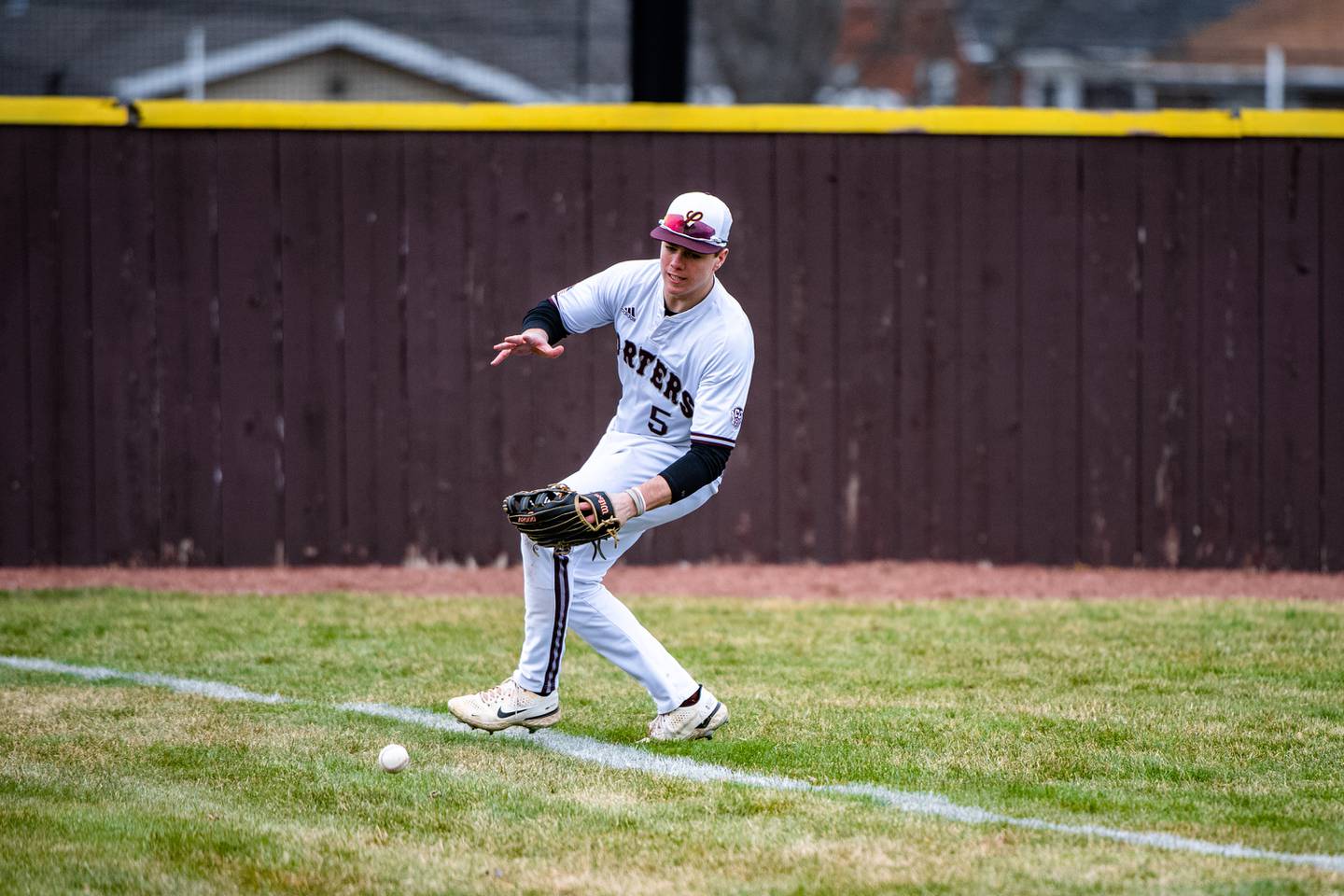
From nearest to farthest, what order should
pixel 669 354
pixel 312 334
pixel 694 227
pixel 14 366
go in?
pixel 694 227 < pixel 669 354 < pixel 14 366 < pixel 312 334

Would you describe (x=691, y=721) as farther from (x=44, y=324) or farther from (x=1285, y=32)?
→ (x=1285, y=32)

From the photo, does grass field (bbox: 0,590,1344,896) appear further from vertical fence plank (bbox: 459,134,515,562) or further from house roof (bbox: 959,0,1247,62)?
house roof (bbox: 959,0,1247,62)

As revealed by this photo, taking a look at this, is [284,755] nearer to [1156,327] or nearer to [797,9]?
[1156,327]

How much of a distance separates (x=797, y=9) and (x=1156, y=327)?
50.0 ft

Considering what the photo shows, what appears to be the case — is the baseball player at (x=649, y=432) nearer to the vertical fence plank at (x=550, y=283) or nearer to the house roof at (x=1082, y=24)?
the vertical fence plank at (x=550, y=283)

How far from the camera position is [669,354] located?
537 cm

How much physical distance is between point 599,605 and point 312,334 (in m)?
4.82

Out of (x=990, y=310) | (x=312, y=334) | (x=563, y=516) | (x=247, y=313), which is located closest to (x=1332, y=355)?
Answer: (x=990, y=310)

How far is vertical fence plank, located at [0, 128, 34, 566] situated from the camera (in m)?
9.48

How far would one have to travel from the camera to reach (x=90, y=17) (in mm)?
23297

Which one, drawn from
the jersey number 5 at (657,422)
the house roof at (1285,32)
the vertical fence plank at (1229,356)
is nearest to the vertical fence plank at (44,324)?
the jersey number 5 at (657,422)

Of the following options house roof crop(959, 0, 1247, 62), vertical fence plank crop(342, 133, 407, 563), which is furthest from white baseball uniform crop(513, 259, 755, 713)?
house roof crop(959, 0, 1247, 62)

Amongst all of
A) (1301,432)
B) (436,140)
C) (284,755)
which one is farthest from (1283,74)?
(284,755)

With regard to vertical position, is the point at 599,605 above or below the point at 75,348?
below
